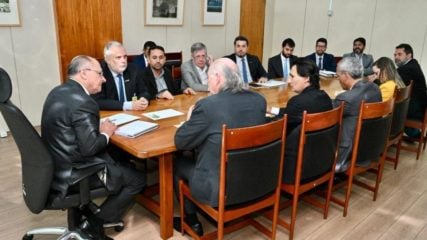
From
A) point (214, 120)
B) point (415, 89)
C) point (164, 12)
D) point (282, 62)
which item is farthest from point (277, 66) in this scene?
point (214, 120)

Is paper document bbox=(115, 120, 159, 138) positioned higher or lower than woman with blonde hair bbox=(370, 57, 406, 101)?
lower

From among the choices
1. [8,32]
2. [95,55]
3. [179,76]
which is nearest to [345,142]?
[179,76]

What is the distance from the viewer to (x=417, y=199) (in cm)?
296

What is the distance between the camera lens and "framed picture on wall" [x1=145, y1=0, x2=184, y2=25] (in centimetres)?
517

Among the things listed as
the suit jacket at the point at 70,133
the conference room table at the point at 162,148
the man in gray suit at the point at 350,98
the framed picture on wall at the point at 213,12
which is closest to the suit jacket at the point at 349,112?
the man in gray suit at the point at 350,98

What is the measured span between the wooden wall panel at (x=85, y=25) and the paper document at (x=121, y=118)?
2405 millimetres

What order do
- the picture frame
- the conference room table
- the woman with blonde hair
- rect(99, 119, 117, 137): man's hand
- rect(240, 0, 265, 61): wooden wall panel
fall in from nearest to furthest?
the conference room table, rect(99, 119, 117, 137): man's hand, the woman with blonde hair, the picture frame, rect(240, 0, 265, 61): wooden wall panel

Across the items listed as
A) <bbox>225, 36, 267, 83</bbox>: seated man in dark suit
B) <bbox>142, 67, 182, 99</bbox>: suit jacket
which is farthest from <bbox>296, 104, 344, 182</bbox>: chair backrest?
<bbox>225, 36, 267, 83</bbox>: seated man in dark suit

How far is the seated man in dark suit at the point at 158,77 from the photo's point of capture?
3306mm

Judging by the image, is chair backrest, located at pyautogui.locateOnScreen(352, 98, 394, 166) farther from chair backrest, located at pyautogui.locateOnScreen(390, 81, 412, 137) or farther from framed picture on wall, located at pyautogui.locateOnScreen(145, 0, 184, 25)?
framed picture on wall, located at pyautogui.locateOnScreen(145, 0, 184, 25)

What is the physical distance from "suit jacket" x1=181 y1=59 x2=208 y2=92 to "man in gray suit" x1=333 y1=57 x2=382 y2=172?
5.02ft

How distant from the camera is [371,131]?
2480mm

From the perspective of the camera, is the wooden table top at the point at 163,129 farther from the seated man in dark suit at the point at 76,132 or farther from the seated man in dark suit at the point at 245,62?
the seated man in dark suit at the point at 245,62

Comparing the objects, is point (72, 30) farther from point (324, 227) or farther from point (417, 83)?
point (417, 83)
